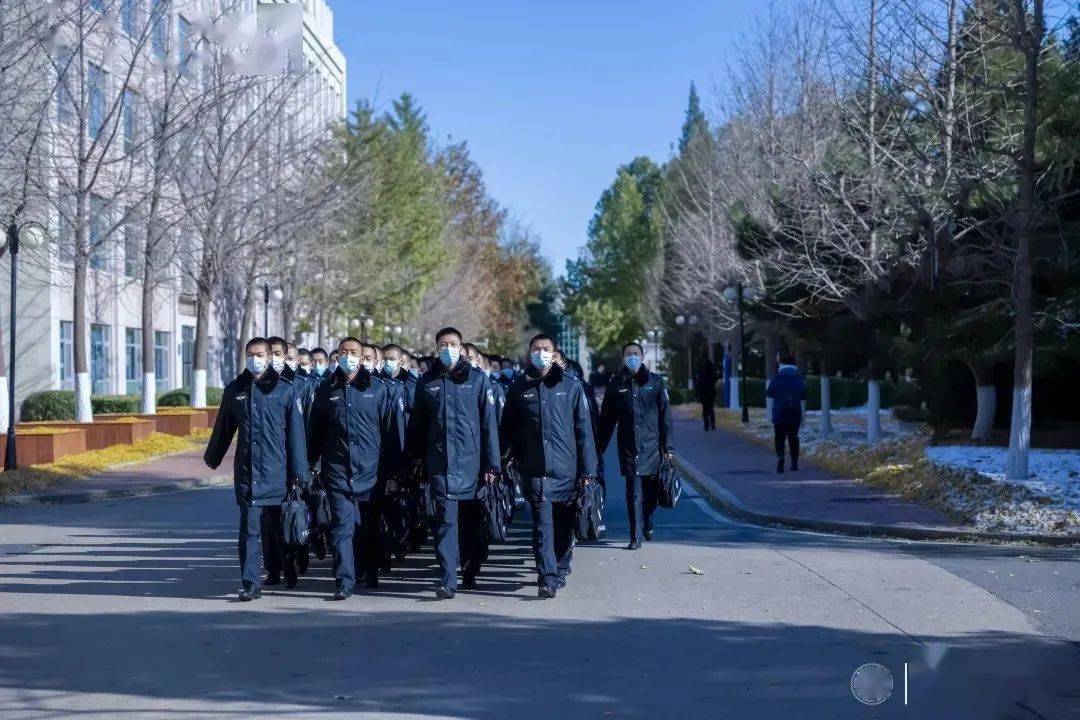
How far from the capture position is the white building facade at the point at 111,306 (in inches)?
1162

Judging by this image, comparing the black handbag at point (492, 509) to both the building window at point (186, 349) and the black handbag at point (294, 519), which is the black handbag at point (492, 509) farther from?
the building window at point (186, 349)

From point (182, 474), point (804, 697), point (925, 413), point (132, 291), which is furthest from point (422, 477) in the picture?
point (132, 291)

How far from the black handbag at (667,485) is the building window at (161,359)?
35517mm

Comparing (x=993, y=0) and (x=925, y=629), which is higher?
(x=993, y=0)

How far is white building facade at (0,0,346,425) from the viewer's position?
96.8 ft

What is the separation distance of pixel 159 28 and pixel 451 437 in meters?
24.7

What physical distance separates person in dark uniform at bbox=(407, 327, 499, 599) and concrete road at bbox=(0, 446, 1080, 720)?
1.84 ft

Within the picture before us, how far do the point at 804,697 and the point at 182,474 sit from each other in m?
18.5

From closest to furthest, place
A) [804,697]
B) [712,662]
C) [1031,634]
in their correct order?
1. [804,697]
2. [712,662]
3. [1031,634]

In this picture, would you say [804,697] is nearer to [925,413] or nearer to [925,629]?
[925,629]

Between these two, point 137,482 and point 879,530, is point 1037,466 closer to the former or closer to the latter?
point 879,530

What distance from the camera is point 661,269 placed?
66.9 metres

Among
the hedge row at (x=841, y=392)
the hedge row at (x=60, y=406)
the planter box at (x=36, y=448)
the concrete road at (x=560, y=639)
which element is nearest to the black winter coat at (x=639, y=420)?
the concrete road at (x=560, y=639)

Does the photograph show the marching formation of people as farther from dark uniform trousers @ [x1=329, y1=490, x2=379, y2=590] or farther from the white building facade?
the white building facade
